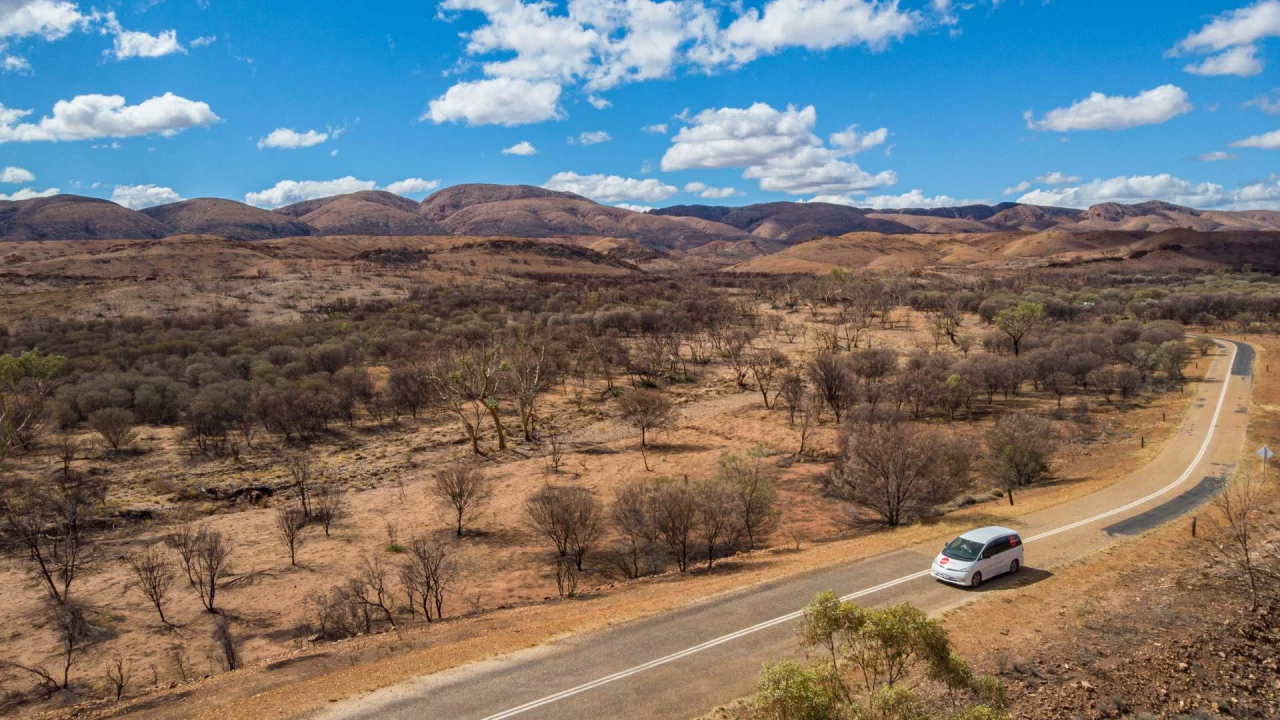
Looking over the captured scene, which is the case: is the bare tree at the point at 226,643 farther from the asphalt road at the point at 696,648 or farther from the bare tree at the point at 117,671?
the asphalt road at the point at 696,648

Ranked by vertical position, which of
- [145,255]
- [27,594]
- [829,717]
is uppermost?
[145,255]

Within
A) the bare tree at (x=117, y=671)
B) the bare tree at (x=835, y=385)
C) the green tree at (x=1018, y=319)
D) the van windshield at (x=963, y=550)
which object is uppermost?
the green tree at (x=1018, y=319)

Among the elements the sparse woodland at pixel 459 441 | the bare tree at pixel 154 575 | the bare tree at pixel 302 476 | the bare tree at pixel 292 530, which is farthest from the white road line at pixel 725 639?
the bare tree at pixel 302 476

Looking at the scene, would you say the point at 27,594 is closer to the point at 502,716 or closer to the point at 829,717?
the point at 502,716

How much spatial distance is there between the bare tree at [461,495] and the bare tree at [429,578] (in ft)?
12.3

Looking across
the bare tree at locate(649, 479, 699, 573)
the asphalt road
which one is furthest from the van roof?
the bare tree at locate(649, 479, 699, 573)

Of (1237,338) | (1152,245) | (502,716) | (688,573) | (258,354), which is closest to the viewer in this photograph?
(502,716)

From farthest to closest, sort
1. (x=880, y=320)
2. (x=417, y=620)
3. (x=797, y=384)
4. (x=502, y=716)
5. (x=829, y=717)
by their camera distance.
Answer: (x=880, y=320) → (x=797, y=384) → (x=417, y=620) → (x=502, y=716) → (x=829, y=717)

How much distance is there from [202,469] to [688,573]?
29.4m

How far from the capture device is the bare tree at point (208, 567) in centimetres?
2102

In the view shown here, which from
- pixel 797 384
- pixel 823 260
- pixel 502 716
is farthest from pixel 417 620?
pixel 823 260

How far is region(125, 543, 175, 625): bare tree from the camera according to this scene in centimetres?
2048

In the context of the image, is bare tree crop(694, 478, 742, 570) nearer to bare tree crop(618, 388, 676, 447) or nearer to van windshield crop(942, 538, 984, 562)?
van windshield crop(942, 538, 984, 562)

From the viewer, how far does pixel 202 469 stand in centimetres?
3588
